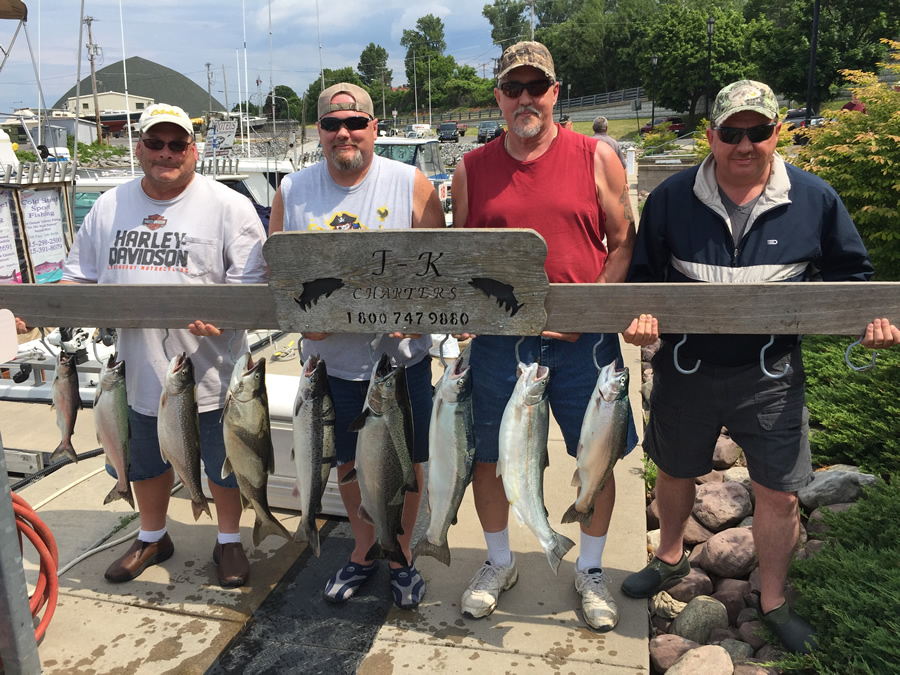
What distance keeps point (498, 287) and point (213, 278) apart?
4.80ft

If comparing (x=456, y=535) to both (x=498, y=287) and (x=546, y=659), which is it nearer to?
(x=546, y=659)

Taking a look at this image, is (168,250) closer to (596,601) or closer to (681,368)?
(681,368)

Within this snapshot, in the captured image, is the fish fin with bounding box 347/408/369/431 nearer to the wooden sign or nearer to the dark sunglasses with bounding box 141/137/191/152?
the wooden sign

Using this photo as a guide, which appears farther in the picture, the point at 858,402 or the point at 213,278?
the point at 858,402

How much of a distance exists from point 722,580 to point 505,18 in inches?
4915

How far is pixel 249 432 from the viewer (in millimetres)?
2951

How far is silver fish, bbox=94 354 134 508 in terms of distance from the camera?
3.09 m

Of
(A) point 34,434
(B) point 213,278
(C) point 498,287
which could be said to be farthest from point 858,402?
(A) point 34,434

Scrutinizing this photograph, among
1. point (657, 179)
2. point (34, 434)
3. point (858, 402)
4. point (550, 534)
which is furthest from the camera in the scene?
point (657, 179)

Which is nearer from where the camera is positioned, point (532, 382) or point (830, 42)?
point (532, 382)

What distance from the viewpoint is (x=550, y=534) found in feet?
9.11

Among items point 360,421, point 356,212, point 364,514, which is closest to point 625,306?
point 360,421

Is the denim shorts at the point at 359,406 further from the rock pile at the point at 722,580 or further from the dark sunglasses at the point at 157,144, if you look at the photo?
the rock pile at the point at 722,580

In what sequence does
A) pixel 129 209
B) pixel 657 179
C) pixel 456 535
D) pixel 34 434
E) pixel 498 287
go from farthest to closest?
pixel 657 179
pixel 34 434
pixel 456 535
pixel 129 209
pixel 498 287
